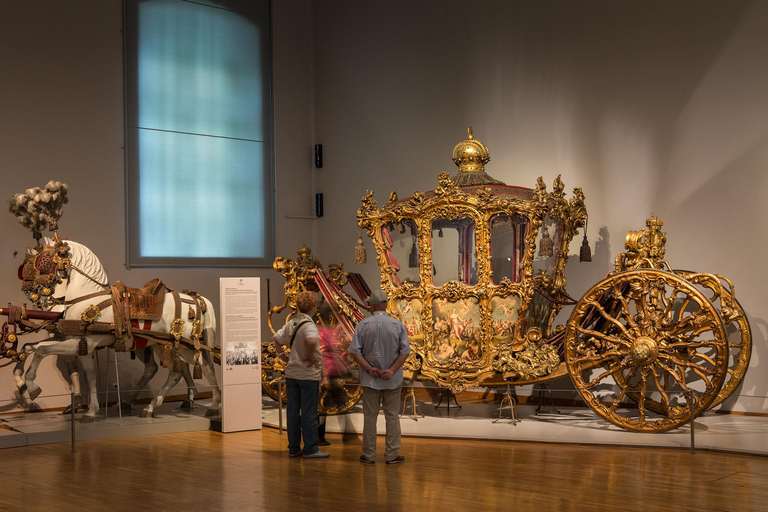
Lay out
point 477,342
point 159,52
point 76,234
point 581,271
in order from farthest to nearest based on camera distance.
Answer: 1. point 159,52
2. point 76,234
3. point 581,271
4. point 477,342

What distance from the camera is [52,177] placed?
958cm

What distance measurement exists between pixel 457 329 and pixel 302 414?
190cm

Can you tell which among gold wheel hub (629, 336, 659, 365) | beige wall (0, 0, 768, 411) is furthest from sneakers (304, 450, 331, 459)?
beige wall (0, 0, 768, 411)

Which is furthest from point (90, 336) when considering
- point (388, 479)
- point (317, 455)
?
→ point (388, 479)

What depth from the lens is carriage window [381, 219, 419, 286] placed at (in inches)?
317

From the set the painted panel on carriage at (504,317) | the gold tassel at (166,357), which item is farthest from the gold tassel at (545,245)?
the gold tassel at (166,357)

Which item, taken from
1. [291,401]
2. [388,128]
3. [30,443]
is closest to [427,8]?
[388,128]

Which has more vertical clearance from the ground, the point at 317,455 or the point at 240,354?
the point at 240,354

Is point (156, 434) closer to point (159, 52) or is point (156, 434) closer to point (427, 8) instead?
point (159, 52)

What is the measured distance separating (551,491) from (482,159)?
4.05m

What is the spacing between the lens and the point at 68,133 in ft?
32.0

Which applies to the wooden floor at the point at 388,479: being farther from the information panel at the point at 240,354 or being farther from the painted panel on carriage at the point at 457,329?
the painted panel on carriage at the point at 457,329

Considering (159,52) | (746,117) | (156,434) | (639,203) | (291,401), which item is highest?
(159,52)

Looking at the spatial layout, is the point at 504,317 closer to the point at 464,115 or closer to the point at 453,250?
the point at 453,250
